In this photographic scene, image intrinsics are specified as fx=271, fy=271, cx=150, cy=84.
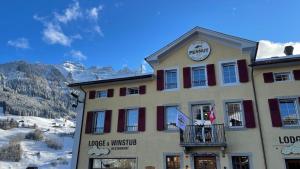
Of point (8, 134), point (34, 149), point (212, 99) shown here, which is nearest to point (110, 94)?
point (212, 99)

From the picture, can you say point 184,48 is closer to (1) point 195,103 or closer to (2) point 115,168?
(1) point 195,103

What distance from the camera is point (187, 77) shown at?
19.2 m

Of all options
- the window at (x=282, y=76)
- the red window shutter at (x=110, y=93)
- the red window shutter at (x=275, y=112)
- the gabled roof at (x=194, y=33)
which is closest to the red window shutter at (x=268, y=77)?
the window at (x=282, y=76)

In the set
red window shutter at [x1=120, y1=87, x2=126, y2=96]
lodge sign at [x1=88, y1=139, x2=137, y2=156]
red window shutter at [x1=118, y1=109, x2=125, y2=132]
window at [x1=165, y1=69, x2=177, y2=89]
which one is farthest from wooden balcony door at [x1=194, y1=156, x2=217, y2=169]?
red window shutter at [x1=120, y1=87, x2=126, y2=96]

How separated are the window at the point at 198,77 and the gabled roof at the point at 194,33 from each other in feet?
8.13

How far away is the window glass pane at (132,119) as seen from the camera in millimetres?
19703

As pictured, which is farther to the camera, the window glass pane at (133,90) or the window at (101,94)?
the window at (101,94)

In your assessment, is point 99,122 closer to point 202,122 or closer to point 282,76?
point 202,122

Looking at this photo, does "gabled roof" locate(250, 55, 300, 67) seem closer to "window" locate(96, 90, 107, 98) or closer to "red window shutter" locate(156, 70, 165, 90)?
"red window shutter" locate(156, 70, 165, 90)

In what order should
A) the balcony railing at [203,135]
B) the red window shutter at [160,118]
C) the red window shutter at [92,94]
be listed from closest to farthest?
the balcony railing at [203,135], the red window shutter at [160,118], the red window shutter at [92,94]

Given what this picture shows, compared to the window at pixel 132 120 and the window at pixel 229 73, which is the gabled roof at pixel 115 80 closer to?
the window at pixel 132 120

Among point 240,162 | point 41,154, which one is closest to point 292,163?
point 240,162

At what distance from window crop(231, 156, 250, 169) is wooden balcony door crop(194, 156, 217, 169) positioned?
3.67ft

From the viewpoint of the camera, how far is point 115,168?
19016 millimetres
